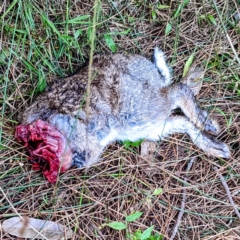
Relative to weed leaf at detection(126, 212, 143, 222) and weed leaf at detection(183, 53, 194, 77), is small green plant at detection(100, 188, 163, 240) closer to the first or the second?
weed leaf at detection(126, 212, 143, 222)

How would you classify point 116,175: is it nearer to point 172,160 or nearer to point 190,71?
point 172,160

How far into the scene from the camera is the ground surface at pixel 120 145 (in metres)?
4.04

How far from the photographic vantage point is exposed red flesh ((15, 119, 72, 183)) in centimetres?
384

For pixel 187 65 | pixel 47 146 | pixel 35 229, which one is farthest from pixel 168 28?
pixel 35 229

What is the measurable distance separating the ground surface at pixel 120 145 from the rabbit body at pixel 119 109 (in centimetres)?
14

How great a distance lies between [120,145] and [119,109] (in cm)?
41

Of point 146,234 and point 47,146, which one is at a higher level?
point 47,146

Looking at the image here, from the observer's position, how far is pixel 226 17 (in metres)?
4.74

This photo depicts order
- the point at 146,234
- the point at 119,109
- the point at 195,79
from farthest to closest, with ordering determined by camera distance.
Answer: the point at 195,79, the point at 119,109, the point at 146,234

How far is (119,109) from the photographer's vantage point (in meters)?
4.13

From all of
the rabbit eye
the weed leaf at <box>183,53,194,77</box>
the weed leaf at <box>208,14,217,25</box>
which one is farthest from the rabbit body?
the weed leaf at <box>208,14,217,25</box>

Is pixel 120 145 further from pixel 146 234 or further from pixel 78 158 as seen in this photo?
pixel 146 234

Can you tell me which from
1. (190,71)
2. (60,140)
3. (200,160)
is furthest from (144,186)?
(190,71)

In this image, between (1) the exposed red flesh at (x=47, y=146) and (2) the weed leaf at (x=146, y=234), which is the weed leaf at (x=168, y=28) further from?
(2) the weed leaf at (x=146, y=234)
